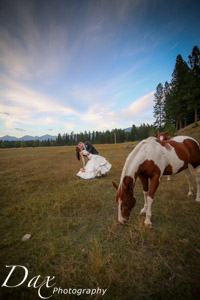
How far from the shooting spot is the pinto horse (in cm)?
271

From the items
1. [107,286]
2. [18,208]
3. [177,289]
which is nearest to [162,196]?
[177,289]

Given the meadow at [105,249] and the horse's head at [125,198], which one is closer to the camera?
the meadow at [105,249]

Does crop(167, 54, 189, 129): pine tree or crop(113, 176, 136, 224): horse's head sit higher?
crop(167, 54, 189, 129): pine tree

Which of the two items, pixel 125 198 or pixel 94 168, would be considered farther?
pixel 94 168

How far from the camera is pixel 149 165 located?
9.84 ft

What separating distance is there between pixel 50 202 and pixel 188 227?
15.5 feet

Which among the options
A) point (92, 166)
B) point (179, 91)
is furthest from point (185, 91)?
point (92, 166)

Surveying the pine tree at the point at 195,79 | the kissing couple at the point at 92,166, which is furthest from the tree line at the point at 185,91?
the kissing couple at the point at 92,166

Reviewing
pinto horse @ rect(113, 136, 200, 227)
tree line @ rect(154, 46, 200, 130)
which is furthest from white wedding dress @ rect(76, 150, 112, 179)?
tree line @ rect(154, 46, 200, 130)

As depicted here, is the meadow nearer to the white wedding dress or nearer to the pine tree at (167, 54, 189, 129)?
the white wedding dress

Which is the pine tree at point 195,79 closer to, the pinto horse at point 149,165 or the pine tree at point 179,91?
the pine tree at point 179,91

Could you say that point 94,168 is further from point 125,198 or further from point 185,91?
point 185,91

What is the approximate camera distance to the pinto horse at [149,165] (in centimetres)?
271

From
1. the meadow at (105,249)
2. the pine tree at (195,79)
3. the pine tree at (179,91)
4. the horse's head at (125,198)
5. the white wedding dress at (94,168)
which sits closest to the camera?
the meadow at (105,249)
